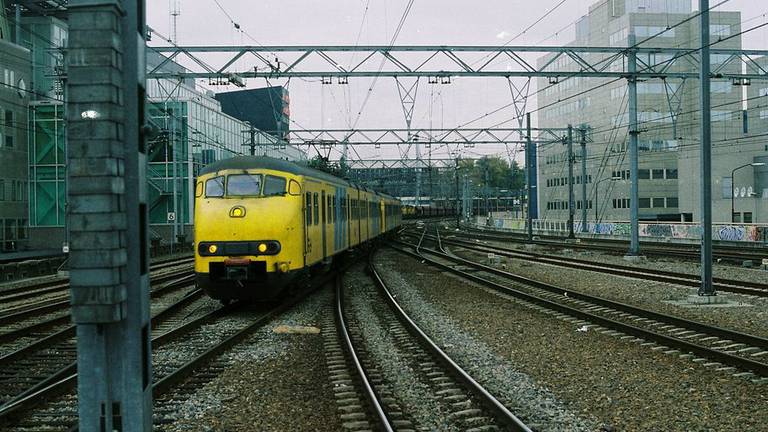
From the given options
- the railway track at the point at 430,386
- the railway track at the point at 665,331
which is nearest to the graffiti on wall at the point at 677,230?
the railway track at the point at 665,331

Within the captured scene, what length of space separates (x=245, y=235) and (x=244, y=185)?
1116 millimetres

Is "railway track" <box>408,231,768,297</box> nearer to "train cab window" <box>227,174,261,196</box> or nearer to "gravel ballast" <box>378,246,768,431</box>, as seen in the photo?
"gravel ballast" <box>378,246,768,431</box>

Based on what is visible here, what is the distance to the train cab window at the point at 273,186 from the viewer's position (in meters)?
13.3

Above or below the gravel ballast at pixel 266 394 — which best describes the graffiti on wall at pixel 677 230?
above

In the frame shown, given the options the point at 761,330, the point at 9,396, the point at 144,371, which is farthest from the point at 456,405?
the point at 761,330

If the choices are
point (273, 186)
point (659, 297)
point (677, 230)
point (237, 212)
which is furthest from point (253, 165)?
point (677, 230)

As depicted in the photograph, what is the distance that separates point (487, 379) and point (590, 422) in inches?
76.3

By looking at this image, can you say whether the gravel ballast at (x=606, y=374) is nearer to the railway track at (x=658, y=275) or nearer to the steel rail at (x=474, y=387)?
the steel rail at (x=474, y=387)

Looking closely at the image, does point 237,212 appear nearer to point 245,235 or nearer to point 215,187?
point 245,235

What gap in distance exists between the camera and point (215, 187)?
525 inches

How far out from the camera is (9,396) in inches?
296

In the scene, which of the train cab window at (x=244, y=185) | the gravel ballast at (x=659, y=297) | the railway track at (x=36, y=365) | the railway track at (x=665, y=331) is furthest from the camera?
the train cab window at (x=244, y=185)

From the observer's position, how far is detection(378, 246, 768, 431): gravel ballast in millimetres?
6488

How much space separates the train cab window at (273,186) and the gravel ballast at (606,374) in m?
3.65
